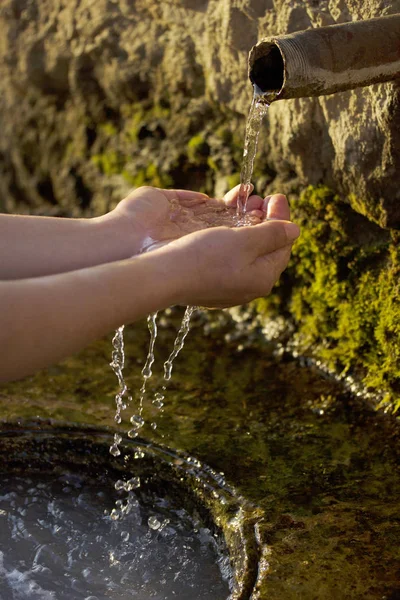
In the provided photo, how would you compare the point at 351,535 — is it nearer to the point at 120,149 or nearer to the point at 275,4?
the point at 275,4

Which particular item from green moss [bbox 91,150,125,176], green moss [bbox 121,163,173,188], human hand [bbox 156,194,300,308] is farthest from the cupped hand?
green moss [bbox 91,150,125,176]

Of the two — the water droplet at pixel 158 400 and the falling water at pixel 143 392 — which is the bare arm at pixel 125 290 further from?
the water droplet at pixel 158 400

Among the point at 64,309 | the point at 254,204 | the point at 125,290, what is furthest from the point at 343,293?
the point at 64,309

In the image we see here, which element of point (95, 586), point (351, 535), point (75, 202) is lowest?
point (95, 586)

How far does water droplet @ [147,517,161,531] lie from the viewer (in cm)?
256

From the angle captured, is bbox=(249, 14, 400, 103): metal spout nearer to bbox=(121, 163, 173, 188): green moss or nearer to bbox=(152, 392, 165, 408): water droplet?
bbox=(152, 392, 165, 408): water droplet

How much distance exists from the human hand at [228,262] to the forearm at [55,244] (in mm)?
362

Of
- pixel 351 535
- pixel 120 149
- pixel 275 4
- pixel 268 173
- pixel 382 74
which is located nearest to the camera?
pixel 351 535

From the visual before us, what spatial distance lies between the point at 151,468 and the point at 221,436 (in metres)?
0.28

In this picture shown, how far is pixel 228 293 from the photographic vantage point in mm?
2348

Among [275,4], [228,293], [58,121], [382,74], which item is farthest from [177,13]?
[228,293]

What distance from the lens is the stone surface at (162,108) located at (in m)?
3.00

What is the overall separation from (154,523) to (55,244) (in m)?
0.93

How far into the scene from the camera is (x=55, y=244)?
2578 mm
